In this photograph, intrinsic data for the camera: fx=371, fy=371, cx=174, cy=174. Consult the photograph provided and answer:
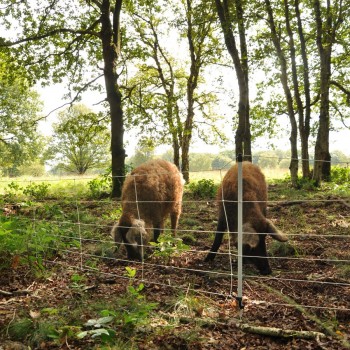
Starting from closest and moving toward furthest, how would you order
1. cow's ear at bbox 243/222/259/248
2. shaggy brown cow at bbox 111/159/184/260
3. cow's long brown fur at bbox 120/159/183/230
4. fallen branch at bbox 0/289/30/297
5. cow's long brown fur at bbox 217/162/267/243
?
fallen branch at bbox 0/289/30/297 → cow's ear at bbox 243/222/259/248 → cow's long brown fur at bbox 217/162/267/243 → shaggy brown cow at bbox 111/159/184/260 → cow's long brown fur at bbox 120/159/183/230

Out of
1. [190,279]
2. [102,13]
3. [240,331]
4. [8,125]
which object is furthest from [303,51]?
[8,125]

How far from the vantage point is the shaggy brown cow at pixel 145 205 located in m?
5.58

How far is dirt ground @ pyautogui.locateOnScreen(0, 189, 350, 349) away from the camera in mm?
2969

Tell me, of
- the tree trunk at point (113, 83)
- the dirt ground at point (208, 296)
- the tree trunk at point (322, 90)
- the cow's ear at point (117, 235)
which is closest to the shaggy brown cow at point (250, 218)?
the dirt ground at point (208, 296)

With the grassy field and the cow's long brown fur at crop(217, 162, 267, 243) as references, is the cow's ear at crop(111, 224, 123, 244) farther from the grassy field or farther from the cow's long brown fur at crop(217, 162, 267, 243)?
the cow's long brown fur at crop(217, 162, 267, 243)

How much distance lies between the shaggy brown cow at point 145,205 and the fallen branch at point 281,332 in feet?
7.60

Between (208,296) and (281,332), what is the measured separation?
3.63 ft

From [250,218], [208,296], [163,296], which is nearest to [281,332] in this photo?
[208,296]

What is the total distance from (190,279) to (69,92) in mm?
12087

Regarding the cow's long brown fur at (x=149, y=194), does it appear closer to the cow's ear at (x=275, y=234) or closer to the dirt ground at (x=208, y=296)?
the dirt ground at (x=208, y=296)

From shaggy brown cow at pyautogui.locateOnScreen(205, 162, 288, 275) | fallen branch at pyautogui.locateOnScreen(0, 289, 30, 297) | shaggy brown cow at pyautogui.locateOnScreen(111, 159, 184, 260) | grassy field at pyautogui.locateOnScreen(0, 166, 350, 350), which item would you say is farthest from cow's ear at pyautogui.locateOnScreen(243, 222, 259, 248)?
fallen branch at pyautogui.locateOnScreen(0, 289, 30, 297)

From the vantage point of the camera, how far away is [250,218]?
522 cm

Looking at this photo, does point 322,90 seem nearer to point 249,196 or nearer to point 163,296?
point 249,196

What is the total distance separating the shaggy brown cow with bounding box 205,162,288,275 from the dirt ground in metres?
0.23
